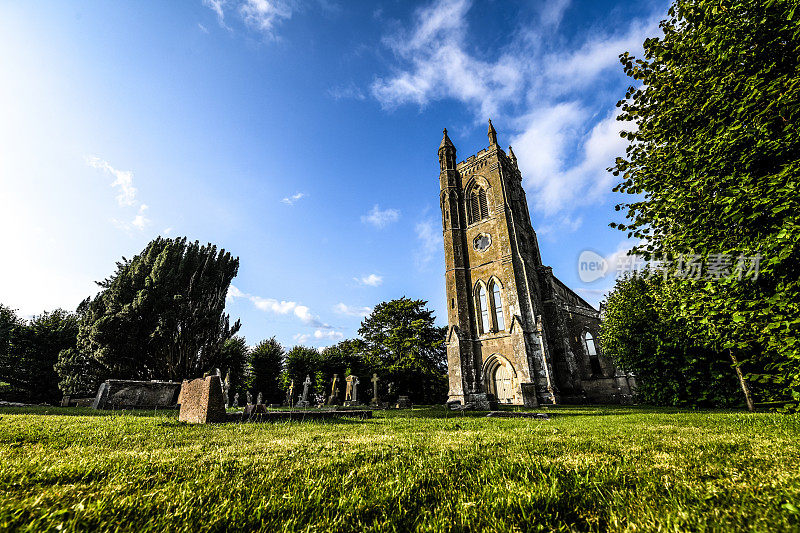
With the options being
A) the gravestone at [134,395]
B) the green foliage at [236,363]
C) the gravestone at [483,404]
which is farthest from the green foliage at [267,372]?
the gravestone at [483,404]

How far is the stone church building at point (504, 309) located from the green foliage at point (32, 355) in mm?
29410

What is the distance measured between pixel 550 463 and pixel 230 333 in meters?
27.0

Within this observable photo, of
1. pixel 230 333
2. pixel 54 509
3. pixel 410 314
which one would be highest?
pixel 410 314

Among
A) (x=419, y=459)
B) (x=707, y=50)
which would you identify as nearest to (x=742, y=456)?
(x=419, y=459)

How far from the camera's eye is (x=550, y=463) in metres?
3.16

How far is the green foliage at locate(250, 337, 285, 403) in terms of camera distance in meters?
35.2

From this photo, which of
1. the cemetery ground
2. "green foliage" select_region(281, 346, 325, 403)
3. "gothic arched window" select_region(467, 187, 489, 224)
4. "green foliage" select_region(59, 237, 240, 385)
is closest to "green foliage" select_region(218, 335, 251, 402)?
"green foliage" select_region(59, 237, 240, 385)

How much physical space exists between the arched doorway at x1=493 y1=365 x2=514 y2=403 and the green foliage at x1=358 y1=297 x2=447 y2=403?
444 inches

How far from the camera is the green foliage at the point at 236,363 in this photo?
2875 cm

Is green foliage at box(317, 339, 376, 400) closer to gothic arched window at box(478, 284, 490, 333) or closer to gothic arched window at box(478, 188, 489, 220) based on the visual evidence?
gothic arched window at box(478, 284, 490, 333)

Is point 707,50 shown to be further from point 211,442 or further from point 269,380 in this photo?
point 269,380

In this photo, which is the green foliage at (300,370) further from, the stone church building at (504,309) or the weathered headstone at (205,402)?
the weathered headstone at (205,402)

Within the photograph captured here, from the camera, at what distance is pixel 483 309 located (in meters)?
→ 25.1

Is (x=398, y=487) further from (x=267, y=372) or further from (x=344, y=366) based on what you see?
(x=344, y=366)
